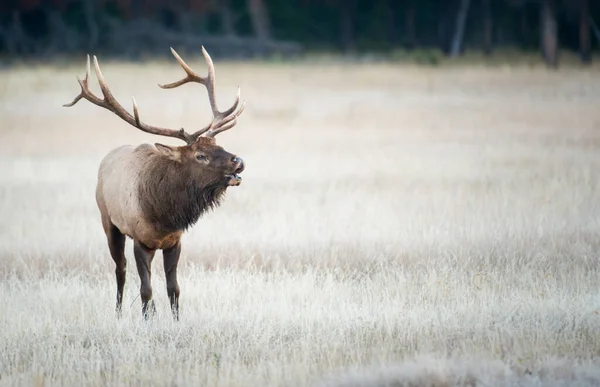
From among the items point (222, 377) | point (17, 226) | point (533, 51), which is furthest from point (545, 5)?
point (222, 377)

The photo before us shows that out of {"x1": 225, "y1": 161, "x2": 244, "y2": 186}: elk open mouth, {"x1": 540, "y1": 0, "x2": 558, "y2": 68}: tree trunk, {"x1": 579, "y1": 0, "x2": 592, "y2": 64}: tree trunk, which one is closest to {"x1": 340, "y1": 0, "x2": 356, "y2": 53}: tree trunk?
{"x1": 540, "y1": 0, "x2": 558, "y2": 68}: tree trunk

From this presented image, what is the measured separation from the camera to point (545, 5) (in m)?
38.4

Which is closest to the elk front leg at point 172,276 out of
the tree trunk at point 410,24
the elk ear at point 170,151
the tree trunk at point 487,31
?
the elk ear at point 170,151

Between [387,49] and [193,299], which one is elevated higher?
[193,299]

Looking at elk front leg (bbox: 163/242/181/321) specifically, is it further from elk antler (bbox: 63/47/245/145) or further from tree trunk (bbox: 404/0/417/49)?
tree trunk (bbox: 404/0/417/49)

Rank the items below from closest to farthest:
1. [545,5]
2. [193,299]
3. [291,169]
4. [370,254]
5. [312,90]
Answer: [193,299]
[370,254]
[291,169]
[312,90]
[545,5]

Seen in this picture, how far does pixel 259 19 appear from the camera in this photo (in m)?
45.7

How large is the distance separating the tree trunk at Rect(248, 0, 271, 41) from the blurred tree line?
0.08 m

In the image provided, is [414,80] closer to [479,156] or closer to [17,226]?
[479,156]

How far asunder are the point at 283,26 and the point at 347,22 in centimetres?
299

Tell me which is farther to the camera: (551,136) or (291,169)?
(551,136)

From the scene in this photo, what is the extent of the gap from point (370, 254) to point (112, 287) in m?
2.68

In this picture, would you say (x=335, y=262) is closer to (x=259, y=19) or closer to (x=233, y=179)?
(x=233, y=179)

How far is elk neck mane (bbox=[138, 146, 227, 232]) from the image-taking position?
27.3 ft
